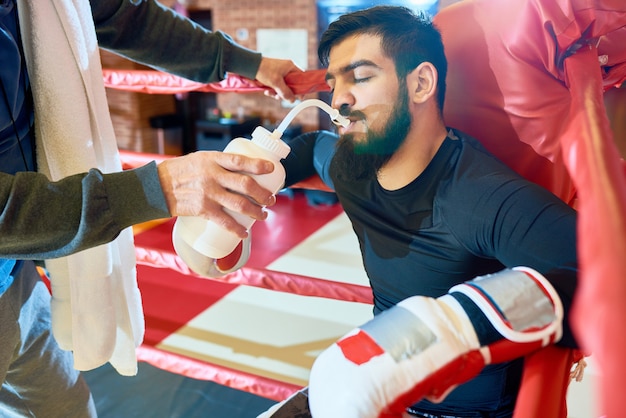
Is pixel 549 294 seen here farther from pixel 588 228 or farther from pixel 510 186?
pixel 510 186

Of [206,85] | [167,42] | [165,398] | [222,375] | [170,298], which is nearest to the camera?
[167,42]

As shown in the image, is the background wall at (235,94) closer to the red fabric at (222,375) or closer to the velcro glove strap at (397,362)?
the red fabric at (222,375)

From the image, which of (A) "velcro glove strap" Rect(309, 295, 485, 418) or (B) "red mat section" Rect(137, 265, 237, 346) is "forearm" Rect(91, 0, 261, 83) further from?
(B) "red mat section" Rect(137, 265, 237, 346)

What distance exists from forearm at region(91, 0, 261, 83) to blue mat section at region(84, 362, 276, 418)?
977mm

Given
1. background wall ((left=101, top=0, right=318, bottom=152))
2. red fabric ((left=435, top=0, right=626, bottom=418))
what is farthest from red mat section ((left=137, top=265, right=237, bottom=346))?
background wall ((left=101, top=0, right=318, bottom=152))

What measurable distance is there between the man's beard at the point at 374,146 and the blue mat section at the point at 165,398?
0.94 metres

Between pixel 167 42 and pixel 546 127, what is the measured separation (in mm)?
752

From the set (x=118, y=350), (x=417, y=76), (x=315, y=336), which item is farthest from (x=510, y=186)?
(x=315, y=336)

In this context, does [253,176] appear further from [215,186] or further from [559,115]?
[559,115]

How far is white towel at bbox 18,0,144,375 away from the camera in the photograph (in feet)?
2.88

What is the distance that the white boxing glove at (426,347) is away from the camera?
45 centimetres

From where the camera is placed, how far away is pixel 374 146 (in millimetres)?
867

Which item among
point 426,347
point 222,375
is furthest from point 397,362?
point 222,375

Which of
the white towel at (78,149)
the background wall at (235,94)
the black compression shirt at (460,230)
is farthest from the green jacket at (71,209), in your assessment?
the background wall at (235,94)
